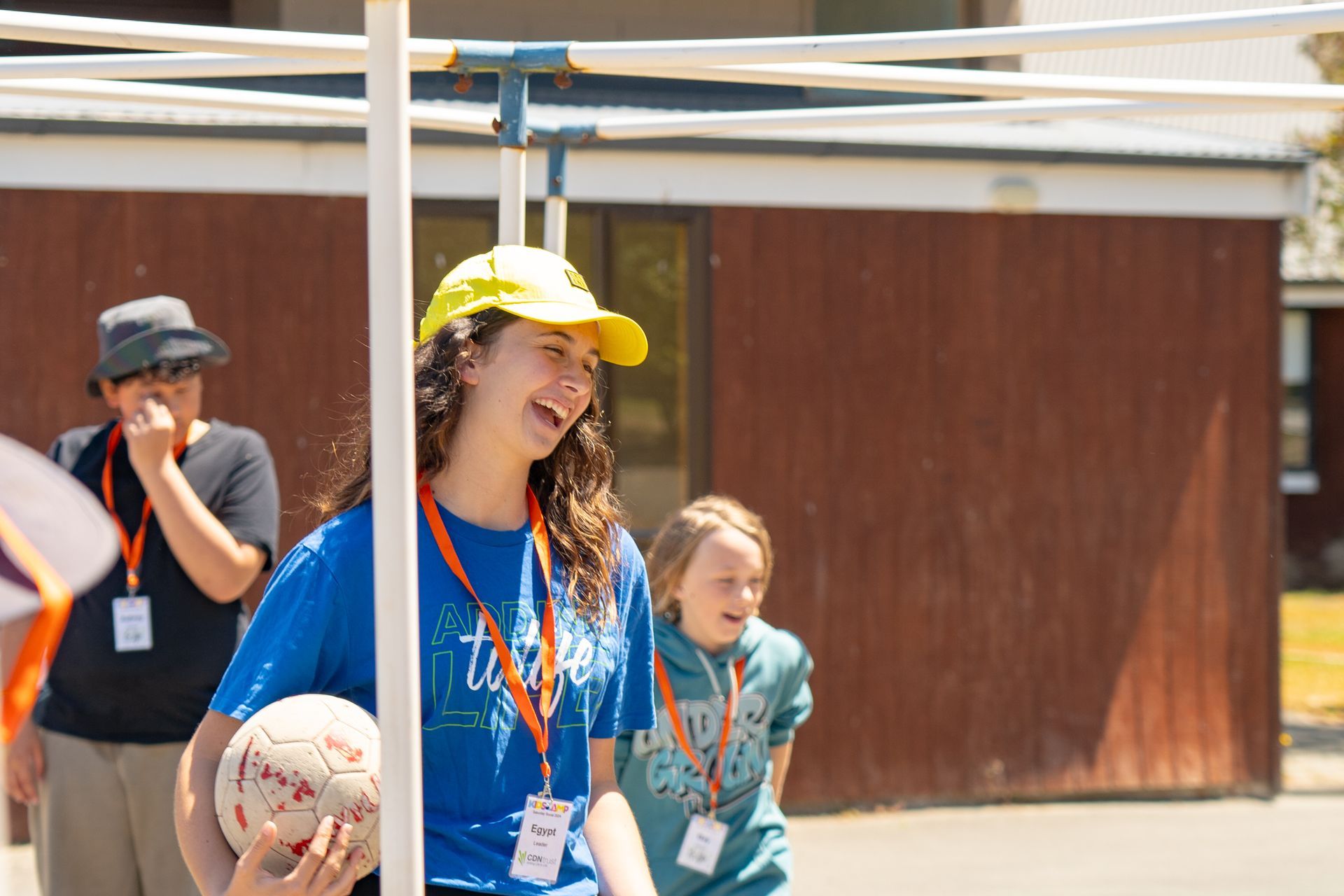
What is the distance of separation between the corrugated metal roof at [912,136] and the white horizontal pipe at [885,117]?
273 cm

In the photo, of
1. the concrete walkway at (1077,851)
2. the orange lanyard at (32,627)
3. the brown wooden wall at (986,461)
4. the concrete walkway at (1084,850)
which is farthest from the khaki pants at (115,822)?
the concrete walkway at (1084,850)

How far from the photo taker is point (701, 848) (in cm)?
366

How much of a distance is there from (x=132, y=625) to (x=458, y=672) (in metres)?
1.84

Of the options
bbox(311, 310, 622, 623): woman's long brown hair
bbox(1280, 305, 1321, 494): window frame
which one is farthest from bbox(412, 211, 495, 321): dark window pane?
bbox(1280, 305, 1321, 494): window frame

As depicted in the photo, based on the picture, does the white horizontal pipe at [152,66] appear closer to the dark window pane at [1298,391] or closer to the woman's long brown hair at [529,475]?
the woman's long brown hair at [529,475]

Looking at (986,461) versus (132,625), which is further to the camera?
(986,461)

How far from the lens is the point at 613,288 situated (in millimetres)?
7270

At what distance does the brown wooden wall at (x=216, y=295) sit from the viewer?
21.3 ft

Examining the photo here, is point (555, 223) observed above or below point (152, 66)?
below

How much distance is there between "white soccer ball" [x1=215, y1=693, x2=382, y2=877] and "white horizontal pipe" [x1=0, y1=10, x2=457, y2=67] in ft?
3.93

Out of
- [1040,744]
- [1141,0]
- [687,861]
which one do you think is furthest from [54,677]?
[1141,0]

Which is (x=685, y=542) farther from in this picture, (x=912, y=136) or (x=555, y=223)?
(x=912, y=136)

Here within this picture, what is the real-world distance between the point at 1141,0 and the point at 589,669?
34.8ft

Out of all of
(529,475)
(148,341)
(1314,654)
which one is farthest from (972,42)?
(1314,654)
